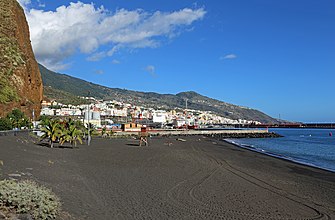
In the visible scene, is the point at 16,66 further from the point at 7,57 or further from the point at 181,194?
the point at 181,194

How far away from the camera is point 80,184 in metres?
12.2

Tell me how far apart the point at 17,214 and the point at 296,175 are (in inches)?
645

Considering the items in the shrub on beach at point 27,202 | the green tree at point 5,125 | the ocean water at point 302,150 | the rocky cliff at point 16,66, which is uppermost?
the rocky cliff at point 16,66

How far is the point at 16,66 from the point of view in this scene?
163 ft

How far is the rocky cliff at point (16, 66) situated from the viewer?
153 ft

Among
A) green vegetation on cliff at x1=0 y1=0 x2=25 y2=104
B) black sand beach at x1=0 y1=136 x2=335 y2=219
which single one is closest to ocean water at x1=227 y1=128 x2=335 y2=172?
black sand beach at x1=0 y1=136 x2=335 y2=219

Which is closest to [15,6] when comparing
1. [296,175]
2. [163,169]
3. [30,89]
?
[30,89]

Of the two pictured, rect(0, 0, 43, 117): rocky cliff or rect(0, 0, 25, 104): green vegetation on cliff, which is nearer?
rect(0, 0, 25, 104): green vegetation on cliff

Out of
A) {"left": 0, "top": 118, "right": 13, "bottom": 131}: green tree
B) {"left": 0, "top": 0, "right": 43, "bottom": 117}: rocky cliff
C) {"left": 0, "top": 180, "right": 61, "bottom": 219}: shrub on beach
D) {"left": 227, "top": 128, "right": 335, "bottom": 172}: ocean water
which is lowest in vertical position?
{"left": 227, "top": 128, "right": 335, "bottom": 172}: ocean water

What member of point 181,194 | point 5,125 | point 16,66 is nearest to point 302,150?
point 181,194

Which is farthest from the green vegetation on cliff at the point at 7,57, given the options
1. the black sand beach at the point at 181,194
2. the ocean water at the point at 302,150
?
the ocean water at the point at 302,150

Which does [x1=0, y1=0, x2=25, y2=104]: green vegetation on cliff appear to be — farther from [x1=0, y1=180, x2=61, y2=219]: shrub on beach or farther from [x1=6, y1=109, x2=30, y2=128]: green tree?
[x1=0, y1=180, x2=61, y2=219]: shrub on beach

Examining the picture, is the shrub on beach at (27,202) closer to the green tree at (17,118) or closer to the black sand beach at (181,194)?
the black sand beach at (181,194)

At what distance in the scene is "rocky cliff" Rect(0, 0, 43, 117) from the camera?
46656 mm
